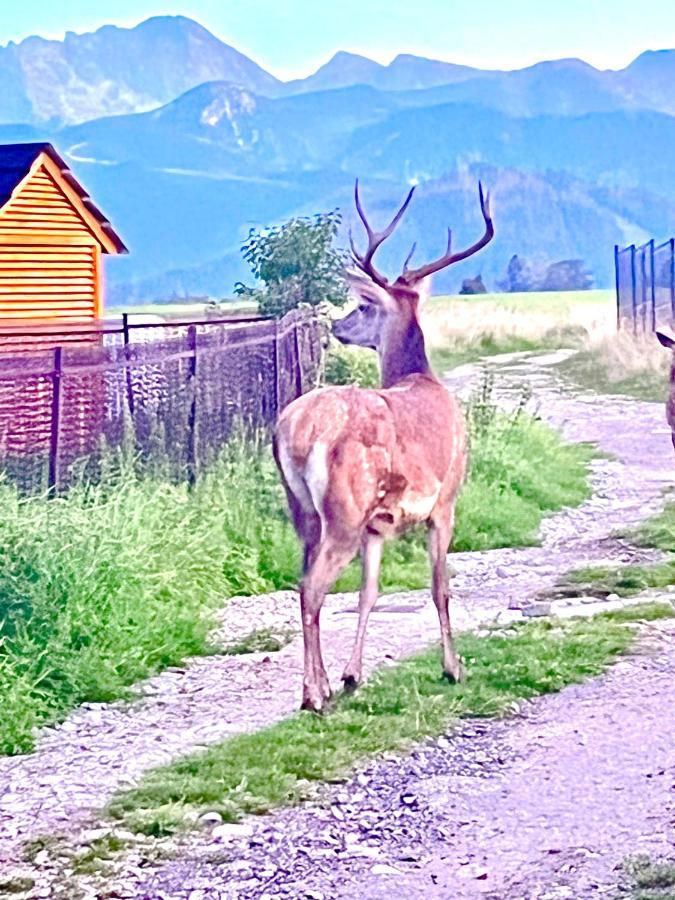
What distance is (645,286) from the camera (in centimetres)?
3488

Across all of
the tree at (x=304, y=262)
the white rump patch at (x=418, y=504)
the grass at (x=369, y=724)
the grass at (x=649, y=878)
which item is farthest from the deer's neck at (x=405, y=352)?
the tree at (x=304, y=262)

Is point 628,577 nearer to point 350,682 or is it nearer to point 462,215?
point 350,682

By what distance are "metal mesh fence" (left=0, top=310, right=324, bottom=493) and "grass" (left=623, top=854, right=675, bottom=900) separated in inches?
251

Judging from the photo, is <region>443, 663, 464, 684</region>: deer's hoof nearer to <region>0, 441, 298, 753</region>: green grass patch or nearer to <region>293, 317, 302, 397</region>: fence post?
<region>0, 441, 298, 753</region>: green grass patch

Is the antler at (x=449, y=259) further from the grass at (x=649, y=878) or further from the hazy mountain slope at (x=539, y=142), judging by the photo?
the hazy mountain slope at (x=539, y=142)

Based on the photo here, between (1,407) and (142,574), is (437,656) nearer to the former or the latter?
(142,574)

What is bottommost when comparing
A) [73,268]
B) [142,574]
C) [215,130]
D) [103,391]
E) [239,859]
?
[239,859]

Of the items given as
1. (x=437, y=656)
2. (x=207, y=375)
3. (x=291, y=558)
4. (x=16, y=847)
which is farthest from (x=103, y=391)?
(x=16, y=847)

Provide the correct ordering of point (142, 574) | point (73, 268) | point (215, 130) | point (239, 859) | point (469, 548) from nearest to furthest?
point (239, 859) → point (142, 574) → point (469, 548) → point (73, 268) → point (215, 130)

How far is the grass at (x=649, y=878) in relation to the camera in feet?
17.5

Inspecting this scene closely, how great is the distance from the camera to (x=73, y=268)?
23.5m

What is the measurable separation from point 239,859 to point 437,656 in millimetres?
3050

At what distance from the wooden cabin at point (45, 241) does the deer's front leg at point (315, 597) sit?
48.6 ft

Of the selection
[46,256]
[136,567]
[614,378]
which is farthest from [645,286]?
[136,567]
